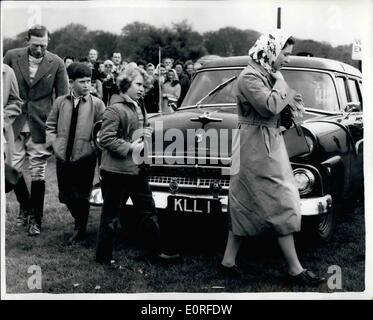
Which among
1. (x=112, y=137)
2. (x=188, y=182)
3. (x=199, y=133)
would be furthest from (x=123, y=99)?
(x=188, y=182)

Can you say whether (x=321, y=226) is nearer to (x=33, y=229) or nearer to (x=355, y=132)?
(x=355, y=132)

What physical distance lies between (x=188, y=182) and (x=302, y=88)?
3.87ft

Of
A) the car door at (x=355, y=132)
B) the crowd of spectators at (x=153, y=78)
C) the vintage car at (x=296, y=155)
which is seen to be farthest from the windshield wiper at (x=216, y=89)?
the car door at (x=355, y=132)

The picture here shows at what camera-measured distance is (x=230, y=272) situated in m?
3.48

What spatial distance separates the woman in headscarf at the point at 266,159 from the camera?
3.25 m

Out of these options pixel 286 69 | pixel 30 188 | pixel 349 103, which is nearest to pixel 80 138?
pixel 30 188

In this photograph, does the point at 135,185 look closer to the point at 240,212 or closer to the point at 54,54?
the point at 240,212

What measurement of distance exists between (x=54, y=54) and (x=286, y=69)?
5.80ft

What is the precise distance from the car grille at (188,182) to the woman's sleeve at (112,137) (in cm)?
47

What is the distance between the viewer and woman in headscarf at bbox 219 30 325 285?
3252 millimetres

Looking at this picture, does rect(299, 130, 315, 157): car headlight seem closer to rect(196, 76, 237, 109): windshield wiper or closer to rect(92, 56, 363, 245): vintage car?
rect(92, 56, 363, 245): vintage car

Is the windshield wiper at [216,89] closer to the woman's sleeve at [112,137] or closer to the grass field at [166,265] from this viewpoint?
the woman's sleeve at [112,137]

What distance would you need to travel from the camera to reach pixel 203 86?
14.6 feet
